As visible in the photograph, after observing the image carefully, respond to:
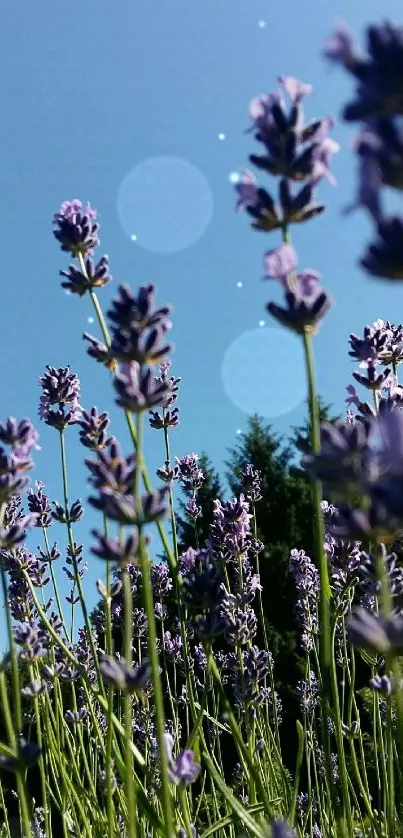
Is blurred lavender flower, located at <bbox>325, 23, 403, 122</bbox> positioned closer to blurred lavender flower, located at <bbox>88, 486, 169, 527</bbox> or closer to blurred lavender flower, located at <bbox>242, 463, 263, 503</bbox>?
blurred lavender flower, located at <bbox>88, 486, 169, 527</bbox>

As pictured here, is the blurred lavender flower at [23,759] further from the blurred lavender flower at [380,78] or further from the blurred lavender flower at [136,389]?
the blurred lavender flower at [380,78]

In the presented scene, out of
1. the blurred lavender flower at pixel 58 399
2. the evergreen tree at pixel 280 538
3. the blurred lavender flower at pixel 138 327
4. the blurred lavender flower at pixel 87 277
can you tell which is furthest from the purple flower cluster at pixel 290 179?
the evergreen tree at pixel 280 538

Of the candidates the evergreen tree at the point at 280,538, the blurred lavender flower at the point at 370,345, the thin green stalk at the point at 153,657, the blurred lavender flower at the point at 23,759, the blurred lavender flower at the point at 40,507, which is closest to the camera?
the thin green stalk at the point at 153,657

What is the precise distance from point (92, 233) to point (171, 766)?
4.65 ft

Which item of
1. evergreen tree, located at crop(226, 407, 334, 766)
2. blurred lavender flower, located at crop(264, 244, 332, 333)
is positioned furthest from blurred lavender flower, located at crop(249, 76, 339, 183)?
evergreen tree, located at crop(226, 407, 334, 766)

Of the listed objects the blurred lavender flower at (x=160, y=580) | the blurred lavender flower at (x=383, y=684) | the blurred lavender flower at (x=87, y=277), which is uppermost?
the blurred lavender flower at (x=87, y=277)

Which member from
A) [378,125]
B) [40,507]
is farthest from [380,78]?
[40,507]

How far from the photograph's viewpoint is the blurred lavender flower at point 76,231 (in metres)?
2.10

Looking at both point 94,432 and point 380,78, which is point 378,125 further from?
point 94,432

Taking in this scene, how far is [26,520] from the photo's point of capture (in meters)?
2.03

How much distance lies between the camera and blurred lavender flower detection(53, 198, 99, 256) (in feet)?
6.88

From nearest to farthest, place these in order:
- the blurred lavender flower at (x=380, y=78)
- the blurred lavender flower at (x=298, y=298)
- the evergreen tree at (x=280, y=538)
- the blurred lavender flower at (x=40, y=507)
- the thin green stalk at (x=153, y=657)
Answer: the blurred lavender flower at (x=380, y=78)
the thin green stalk at (x=153, y=657)
the blurred lavender flower at (x=298, y=298)
the blurred lavender flower at (x=40, y=507)
the evergreen tree at (x=280, y=538)

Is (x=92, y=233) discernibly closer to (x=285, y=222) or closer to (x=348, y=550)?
(x=285, y=222)

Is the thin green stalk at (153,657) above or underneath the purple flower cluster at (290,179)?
underneath
